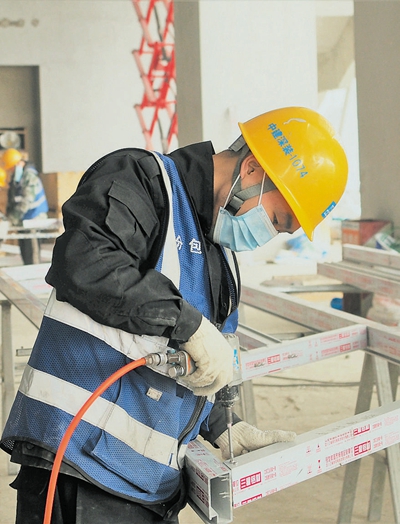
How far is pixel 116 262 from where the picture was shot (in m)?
1.44

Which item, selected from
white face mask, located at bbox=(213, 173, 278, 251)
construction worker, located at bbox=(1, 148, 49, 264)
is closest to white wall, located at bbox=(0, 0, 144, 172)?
construction worker, located at bbox=(1, 148, 49, 264)

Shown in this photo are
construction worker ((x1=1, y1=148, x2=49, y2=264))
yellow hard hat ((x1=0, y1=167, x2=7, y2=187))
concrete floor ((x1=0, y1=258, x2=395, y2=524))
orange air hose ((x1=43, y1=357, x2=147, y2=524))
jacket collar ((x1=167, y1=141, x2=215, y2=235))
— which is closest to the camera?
orange air hose ((x1=43, y1=357, x2=147, y2=524))

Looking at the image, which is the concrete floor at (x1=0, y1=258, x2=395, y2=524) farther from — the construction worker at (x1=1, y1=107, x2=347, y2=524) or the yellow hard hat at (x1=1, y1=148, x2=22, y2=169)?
the yellow hard hat at (x1=1, y1=148, x2=22, y2=169)

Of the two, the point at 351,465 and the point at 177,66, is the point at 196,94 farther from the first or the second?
the point at 351,465

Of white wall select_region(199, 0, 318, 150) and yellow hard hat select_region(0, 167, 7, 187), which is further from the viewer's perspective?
yellow hard hat select_region(0, 167, 7, 187)

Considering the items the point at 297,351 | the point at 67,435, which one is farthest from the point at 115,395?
the point at 297,351

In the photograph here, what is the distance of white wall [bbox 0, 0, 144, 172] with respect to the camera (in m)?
16.1

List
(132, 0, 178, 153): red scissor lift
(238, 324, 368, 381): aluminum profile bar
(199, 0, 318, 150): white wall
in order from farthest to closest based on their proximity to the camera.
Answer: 1. (132, 0, 178, 153): red scissor lift
2. (199, 0, 318, 150): white wall
3. (238, 324, 368, 381): aluminum profile bar

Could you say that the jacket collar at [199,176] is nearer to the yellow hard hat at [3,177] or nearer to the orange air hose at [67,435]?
the orange air hose at [67,435]

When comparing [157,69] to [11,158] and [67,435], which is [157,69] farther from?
[67,435]

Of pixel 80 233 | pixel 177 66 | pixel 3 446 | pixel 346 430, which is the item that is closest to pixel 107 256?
pixel 80 233

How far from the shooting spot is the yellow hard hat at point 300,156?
5.50 ft

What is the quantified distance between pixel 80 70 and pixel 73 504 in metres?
16.0

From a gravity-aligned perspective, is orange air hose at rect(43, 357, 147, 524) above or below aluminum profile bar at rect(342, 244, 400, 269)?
below
